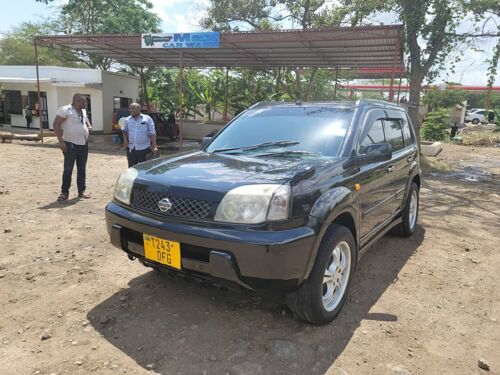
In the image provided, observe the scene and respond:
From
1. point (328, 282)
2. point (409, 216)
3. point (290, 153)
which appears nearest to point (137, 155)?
point (290, 153)

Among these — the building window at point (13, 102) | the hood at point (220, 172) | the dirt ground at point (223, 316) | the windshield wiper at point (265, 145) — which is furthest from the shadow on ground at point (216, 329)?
the building window at point (13, 102)

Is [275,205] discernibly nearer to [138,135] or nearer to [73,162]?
[138,135]

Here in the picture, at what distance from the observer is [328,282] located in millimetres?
3174

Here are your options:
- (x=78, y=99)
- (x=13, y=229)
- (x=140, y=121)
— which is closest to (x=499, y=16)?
(x=140, y=121)

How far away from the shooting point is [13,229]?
5.29 metres

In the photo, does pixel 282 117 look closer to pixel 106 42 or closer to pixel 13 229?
pixel 13 229

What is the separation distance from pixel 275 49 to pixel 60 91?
516 inches

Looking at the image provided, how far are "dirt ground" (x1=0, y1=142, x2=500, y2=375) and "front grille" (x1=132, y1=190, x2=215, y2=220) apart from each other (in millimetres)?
816

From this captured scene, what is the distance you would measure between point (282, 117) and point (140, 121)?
3.50 m

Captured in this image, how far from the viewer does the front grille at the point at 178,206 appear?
2789 millimetres

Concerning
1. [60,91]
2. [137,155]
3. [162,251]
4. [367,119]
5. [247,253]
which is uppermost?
[60,91]

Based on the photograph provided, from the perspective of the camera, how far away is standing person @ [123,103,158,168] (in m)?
6.89

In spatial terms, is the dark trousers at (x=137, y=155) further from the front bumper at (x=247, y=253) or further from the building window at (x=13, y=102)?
the building window at (x=13, y=102)

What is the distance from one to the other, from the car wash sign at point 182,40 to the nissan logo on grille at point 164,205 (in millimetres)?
11202
